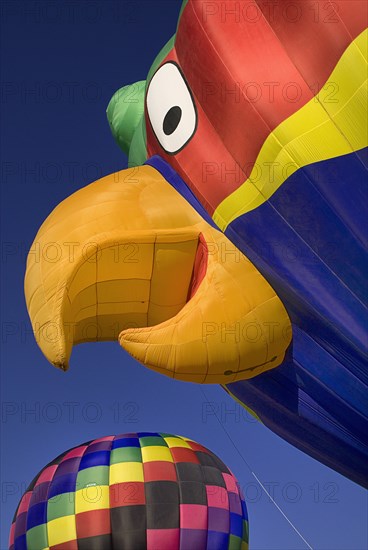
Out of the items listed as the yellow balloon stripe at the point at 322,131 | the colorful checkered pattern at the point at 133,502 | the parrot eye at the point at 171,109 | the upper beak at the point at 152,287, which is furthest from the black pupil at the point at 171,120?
the colorful checkered pattern at the point at 133,502

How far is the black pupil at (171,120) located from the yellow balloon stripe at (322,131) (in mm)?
638

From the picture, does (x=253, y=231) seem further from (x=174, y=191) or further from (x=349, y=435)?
(x=349, y=435)

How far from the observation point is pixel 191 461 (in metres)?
10.0

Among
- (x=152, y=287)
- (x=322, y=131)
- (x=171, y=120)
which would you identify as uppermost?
(x=171, y=120)

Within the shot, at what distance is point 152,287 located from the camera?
4.88m

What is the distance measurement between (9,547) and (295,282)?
739 centimetres

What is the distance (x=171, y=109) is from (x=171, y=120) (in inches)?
2.3

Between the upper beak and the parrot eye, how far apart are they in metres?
0.25

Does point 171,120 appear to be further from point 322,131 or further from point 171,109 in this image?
point 322,131

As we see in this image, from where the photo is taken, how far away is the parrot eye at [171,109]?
15.4 ft

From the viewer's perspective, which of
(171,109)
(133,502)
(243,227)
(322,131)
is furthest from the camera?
(133,502)

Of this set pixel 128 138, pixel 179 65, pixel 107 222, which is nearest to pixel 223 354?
pixel 107 222

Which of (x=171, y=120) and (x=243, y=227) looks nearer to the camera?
(x=243, y=227)

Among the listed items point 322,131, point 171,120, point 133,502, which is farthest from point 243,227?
point 133,502
